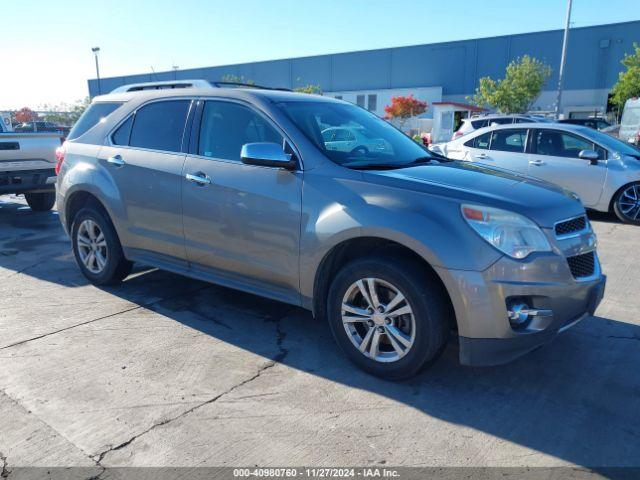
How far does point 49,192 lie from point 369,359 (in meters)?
7.98

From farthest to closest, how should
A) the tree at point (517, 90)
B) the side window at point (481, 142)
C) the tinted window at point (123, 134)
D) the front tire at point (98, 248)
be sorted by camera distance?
1. the tree at point (517, 90)
2. the side window at point (481, 142)
3. the front tire at point (98, 248)
4. the tinted window at point (123, 134)

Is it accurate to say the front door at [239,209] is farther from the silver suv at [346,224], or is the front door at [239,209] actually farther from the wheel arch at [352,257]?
the wheel arch at [352,257]

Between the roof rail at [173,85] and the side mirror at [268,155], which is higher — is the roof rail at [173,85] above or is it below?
above

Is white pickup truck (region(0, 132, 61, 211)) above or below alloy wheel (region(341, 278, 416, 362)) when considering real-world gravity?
above

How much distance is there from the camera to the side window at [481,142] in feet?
29.9

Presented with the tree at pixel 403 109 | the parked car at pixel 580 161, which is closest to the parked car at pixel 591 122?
the parked car at pixel 580 161

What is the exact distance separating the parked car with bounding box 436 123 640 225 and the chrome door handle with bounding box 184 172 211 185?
5.04 m

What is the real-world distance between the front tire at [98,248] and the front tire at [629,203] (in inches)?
290

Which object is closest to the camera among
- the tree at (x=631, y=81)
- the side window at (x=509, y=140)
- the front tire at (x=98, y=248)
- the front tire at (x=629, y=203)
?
the front tire at (x=98, y=248)

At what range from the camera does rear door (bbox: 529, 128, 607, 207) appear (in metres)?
8.16

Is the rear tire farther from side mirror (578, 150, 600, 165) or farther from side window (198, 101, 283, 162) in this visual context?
side mirror (578, 150, 600, 165)

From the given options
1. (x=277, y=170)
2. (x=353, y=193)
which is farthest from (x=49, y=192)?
(x=353, y=193)

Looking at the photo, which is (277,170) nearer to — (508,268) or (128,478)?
(508,268)

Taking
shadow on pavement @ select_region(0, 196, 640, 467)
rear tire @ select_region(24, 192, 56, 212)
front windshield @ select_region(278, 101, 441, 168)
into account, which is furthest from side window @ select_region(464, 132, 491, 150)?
rear tire @ select_region(24, 192, 56, 212)
